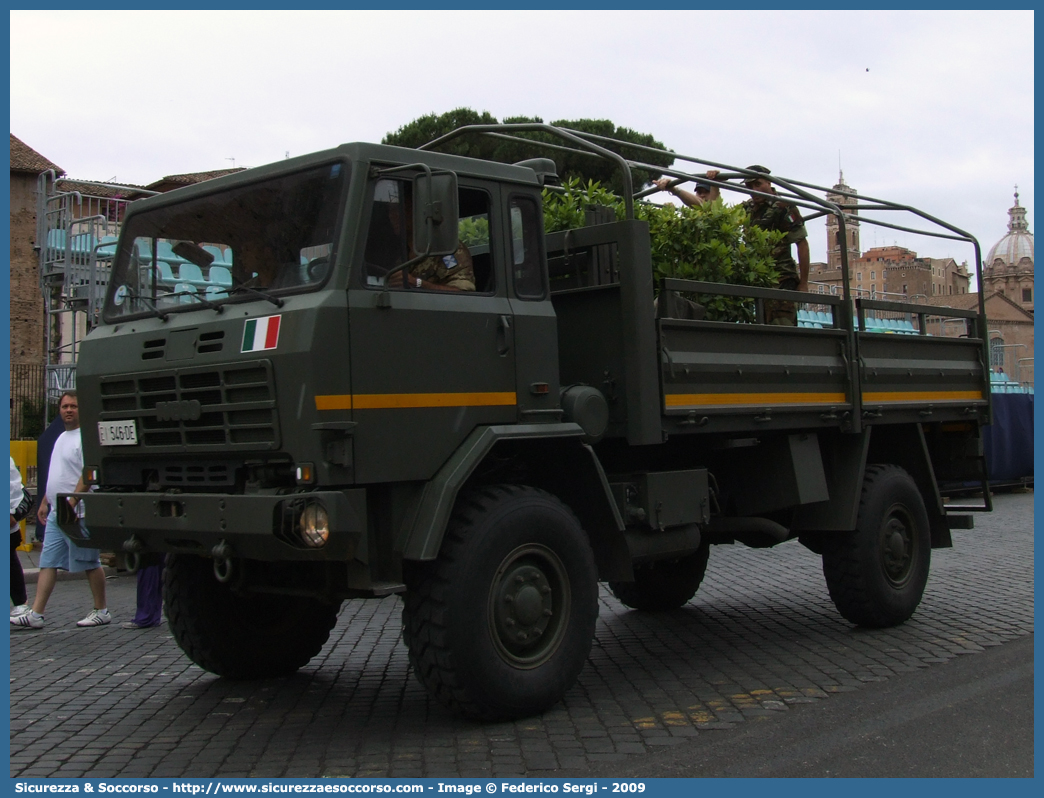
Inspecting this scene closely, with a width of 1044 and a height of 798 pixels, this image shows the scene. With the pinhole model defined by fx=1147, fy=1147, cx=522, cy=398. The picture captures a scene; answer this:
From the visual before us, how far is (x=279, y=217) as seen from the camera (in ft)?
18.9

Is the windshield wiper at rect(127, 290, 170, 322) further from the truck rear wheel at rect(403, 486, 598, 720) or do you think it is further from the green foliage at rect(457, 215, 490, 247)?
the truck rear wheel at rect(403, 486, 598, 720)

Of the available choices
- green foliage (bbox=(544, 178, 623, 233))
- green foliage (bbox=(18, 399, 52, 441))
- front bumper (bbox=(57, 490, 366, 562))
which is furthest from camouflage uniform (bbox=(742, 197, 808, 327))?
green foliage (bbox=(18, 399, 52, 441))

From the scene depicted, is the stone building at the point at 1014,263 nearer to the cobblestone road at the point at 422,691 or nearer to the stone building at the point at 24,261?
the stone building at the point at 24,261

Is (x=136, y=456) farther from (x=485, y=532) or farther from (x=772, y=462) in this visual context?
(x=772, y=462)

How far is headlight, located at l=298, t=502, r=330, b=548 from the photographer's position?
513cm

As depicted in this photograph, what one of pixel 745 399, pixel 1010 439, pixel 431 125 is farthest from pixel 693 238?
pixel 431 125

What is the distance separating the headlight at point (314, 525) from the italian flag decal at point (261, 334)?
2.56 ft

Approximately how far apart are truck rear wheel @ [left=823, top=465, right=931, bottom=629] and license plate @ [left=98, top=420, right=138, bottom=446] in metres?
4.81

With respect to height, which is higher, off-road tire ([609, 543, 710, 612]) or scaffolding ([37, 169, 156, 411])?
scaffolding ([37, 169, 156, 411])

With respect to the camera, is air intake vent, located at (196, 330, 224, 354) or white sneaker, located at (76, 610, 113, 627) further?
white sneaker, located at (76, 610, 113, 627)

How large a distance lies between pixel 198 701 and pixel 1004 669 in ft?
15.2

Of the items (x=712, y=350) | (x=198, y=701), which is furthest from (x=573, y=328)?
(x=198, y=701)

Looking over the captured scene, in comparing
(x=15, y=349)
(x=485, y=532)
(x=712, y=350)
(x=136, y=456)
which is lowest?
(x=485, y=532)

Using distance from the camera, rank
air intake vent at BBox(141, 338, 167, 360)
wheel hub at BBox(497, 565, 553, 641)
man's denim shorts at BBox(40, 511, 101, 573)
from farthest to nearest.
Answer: man's denim shorts at BBox(40, 511, 101, 573) → air intake vent at BBox(141, 338, 167, 360) → wheel hub at BBox(497, 565, 553, 641)
